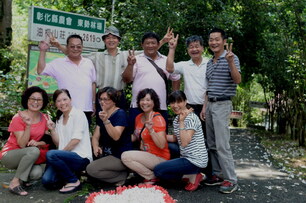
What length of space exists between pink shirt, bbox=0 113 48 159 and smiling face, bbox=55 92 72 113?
1.24ft

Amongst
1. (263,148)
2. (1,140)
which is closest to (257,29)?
(263,148)

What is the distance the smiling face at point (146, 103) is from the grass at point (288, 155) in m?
2.97

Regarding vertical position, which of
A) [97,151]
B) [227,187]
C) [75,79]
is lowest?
[227,187]

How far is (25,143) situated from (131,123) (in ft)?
4.65

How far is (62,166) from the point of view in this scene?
3.94 metres

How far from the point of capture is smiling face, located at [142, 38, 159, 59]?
14.6 feet

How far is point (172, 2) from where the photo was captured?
7.17 m

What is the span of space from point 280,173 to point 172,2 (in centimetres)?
435

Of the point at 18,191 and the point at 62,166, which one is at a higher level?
the point at 62,166

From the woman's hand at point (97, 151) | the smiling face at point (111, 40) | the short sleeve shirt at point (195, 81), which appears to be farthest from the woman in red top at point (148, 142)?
the smiling face at point (111, 40)

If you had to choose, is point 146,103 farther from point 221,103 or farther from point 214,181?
point 214,181

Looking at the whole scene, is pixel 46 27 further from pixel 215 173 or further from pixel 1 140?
pixel 215 173

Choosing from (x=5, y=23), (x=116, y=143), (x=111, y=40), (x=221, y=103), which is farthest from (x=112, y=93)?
(x=5, y=23)

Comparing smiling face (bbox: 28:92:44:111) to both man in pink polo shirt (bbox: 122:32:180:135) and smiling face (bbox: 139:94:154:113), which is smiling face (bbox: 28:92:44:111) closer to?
man in pink polo shirt (bbox: 122:32:180:135)
